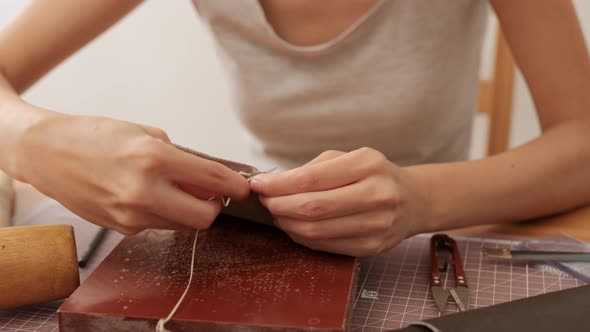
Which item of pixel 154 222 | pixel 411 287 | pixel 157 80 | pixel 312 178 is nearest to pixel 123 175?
pixel 154 222

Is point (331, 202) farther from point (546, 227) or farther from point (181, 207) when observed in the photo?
point (546, 227)

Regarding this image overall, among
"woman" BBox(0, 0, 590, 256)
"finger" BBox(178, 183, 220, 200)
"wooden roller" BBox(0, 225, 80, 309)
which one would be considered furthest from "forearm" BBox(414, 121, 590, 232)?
"wooden roller" BBox(0, 225, 80, 309)

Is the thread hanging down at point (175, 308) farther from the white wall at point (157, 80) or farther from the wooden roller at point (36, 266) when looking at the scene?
the white wall at point (157, 80)

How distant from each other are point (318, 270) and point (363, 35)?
1.42 feet

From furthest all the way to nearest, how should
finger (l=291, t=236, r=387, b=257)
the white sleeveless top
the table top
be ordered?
the white sleeveless top → the table top → finger (l=291, t=236, r=387, b=257)

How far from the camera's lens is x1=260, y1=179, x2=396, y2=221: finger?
22.2 inches

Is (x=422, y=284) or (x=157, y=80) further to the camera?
(x=157, y=80)

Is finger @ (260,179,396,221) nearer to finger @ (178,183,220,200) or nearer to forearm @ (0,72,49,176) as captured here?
finger @ (178,183,220,200)

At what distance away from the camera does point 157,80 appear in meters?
1.94

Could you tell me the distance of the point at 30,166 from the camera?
1.96ft

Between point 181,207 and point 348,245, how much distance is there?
150mm

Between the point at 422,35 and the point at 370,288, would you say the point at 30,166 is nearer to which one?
the point at 370,288

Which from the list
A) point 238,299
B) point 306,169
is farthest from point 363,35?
point 238,299

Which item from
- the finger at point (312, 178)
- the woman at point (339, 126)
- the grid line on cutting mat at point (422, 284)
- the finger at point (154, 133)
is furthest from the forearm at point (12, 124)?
the grid line on cutting mat at point (422, 284)
